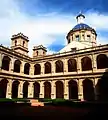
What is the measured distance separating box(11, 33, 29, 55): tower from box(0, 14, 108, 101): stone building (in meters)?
6.81

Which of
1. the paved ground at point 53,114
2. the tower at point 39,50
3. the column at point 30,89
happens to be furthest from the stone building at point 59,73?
the paved ground at point 53,114

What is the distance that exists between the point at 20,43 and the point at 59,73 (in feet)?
47.1

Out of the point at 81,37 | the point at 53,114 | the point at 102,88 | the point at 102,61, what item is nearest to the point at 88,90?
the point at 102,88

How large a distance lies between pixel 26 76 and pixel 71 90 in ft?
29.7

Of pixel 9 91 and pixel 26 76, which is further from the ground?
pixel 26 76

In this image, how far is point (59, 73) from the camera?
95.7 feet

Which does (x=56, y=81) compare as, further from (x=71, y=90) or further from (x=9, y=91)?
(x=9, y=91)

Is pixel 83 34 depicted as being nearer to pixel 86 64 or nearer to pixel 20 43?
pixel 86 64

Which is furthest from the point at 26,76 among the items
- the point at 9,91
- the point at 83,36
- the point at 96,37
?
the point at 96,37

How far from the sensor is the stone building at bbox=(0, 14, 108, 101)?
25.9 m

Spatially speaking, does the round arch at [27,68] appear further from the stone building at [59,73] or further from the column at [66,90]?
the column at [66,90]

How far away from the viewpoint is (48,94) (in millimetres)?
32969

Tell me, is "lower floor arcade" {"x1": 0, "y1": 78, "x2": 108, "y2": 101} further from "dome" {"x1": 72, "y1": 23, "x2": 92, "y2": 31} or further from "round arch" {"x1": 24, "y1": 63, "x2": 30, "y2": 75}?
"dome" {"x1": 72, "y1": 23, "x2": 92, "y2": 31}

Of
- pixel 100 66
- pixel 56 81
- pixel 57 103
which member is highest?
pixel 100 66
